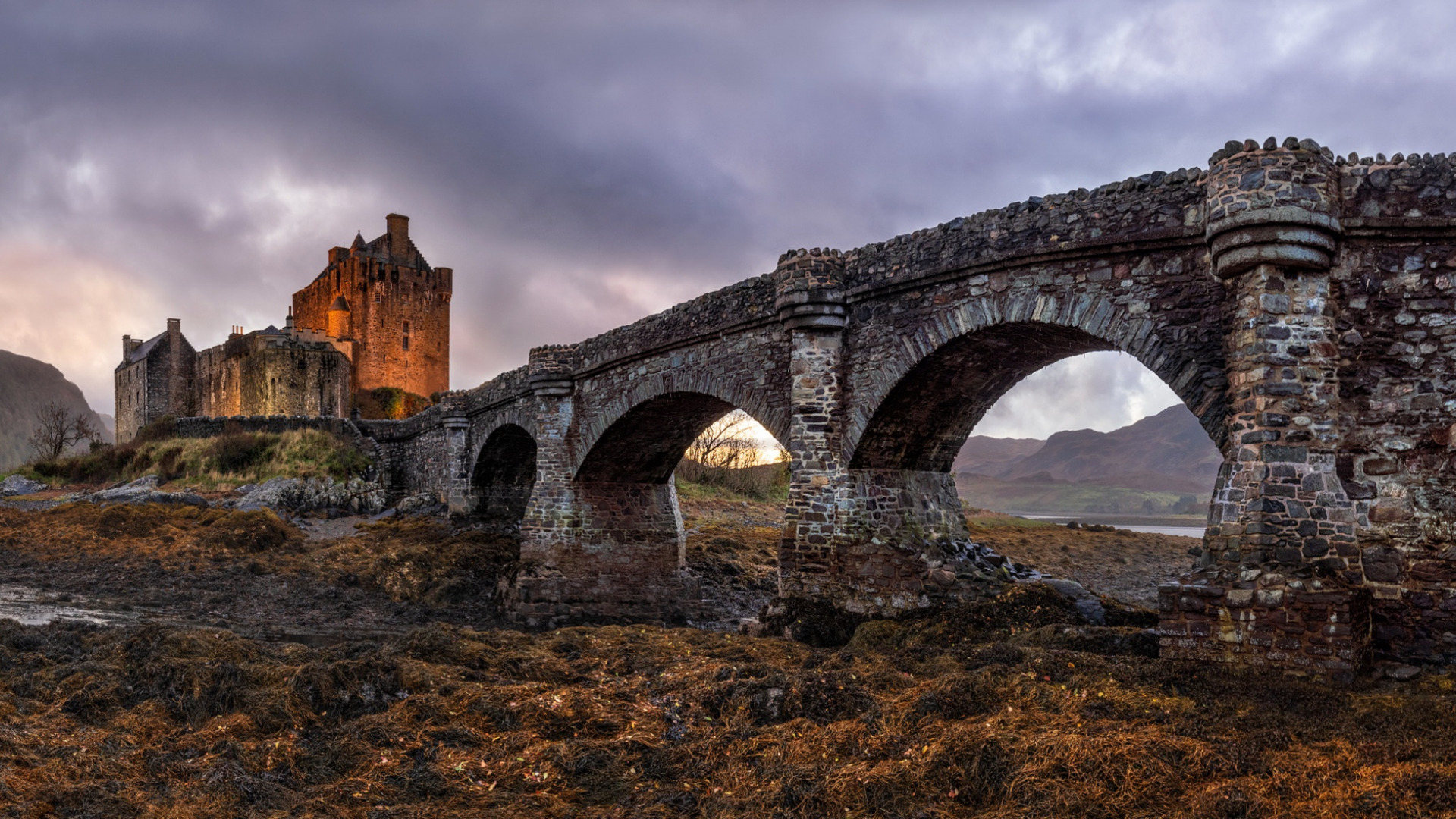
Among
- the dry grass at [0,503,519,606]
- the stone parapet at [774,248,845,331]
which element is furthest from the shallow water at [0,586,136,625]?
the stone parapet at [774,248,845,331]

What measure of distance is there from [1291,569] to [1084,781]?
305 cm

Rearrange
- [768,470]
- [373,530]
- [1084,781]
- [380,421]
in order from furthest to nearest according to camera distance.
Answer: [768,470] → [380,421] → [373,530] → [1084,781]

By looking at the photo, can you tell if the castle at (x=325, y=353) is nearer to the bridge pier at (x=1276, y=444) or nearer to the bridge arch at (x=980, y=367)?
the bridge arch at (x=980, y=367)

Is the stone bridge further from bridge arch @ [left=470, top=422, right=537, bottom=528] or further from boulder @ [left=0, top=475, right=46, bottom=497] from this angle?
boulder @ [left=0, top=475, right=46, bottom=497]

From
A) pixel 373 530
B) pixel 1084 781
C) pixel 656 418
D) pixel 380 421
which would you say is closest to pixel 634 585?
pixel 656 418

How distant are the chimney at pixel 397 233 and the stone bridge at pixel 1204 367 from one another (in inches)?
1761

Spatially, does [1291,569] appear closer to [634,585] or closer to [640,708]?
[640,708]

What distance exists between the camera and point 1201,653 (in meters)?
7.23

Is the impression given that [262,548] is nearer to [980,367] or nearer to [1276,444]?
[980,367]

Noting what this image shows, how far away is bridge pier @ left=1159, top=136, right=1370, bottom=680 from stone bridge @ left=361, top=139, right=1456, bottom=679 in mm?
18

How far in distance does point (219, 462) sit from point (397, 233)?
1082 inches

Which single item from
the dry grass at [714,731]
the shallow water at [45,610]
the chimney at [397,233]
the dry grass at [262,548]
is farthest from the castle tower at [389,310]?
the dry grass at [714,731]

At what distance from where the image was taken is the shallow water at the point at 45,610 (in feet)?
42.0

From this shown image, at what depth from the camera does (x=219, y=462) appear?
30.7 m
